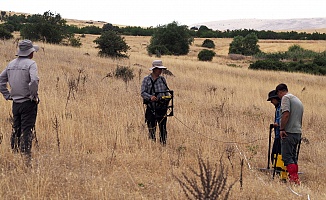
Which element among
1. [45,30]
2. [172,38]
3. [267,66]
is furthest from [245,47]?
[45,30]

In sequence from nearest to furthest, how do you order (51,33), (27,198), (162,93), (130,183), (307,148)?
(27,198), (130,183), (162,93), (307,148), (51,33)

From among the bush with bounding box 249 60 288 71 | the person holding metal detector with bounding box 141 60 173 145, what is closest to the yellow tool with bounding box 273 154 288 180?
the person holding metal detector with bounding box 141 60 173 145

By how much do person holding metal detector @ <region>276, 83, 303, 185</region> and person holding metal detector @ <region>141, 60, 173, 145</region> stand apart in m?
2.06

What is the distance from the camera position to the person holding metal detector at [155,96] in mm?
6994

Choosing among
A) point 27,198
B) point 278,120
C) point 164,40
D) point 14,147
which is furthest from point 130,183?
point 164,40

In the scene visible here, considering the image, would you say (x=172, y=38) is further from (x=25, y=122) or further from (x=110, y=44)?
(x=25, y=122)

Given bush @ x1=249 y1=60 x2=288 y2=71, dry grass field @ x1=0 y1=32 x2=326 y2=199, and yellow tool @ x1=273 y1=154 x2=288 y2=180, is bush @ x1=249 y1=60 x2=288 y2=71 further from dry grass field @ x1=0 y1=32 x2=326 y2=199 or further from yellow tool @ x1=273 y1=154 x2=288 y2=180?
yellow tool @ x1=273 y1=154 x2=288 y2=180

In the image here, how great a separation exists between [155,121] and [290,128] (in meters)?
2.45

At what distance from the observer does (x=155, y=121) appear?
23.5 feet

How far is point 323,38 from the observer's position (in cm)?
7738

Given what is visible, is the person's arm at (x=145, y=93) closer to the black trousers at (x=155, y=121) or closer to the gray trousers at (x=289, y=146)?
the black trousers at (x=155, y=121)

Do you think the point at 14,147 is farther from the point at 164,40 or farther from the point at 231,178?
the point at 164,40

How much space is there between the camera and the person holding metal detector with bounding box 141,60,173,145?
22.9 ft

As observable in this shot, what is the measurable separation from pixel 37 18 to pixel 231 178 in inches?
1110
